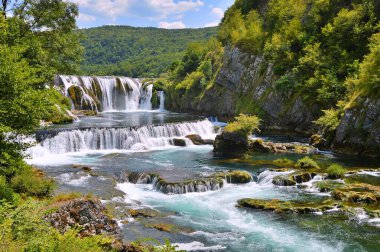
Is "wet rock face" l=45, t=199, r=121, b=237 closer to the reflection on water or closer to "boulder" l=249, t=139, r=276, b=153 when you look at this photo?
the reflection on water

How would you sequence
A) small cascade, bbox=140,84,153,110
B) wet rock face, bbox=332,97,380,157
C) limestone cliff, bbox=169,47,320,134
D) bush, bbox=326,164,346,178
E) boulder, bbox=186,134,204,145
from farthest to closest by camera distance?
1. small cascade, bbox=140,84,153,110
2. limestone cliff, bbox=169,47,320,134
3. boulder, bbox=186,134,204,145
4. wet rock face, bbox=332,97,380,157
5. bush, bbox=326,164,346,178

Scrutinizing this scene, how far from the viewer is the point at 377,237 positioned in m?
14.2

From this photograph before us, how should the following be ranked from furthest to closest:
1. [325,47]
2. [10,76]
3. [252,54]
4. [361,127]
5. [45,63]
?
[252,54], [325,47], [361,127], [45,63], [10,76]

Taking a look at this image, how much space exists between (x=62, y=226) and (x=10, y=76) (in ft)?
17.7

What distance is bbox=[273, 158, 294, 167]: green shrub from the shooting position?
26.2m

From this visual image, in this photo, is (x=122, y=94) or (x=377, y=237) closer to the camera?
(x=377, y=237)

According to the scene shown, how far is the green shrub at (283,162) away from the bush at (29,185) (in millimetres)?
16715

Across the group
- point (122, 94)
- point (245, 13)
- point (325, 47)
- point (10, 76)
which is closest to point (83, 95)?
point (122, 94)

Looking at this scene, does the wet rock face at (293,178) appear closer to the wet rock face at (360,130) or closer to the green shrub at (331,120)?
the wet rock face at (360,130)

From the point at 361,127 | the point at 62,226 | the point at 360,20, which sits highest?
the point at 360,20

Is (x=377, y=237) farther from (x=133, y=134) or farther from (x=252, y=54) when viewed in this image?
(x=252, y=54)

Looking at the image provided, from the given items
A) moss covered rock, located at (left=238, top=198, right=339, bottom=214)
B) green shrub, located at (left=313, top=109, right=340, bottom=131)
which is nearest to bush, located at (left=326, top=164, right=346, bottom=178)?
moss covered rock, located at (left=238, top=198, right=339, bottom=214)

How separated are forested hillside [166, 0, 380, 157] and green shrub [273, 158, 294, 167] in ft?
21.9

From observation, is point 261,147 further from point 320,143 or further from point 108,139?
point 108,139
